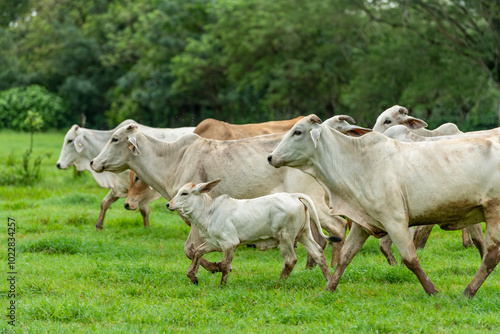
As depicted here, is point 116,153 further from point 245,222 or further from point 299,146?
point 299,146

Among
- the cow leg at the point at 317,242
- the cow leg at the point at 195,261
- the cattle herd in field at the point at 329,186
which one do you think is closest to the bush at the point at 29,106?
the cattle herd in field at the point at 329,186

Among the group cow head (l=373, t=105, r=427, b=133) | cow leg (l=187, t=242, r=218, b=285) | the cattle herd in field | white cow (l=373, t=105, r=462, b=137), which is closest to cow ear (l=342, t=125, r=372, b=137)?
the cattle herd in field

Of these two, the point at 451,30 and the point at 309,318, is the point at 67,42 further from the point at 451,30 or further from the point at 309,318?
the point at 309,318

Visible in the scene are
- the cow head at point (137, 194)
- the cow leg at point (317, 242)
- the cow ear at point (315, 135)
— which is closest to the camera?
the cow ear at point (315, 135)

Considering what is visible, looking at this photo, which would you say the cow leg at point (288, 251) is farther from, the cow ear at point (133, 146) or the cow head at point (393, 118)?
the cow head at point (393, 118)

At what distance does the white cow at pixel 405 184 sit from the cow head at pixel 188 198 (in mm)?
993

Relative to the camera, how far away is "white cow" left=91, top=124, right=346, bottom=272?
26.7 ft

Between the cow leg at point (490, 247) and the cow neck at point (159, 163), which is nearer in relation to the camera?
the cow leg at point (490, 247)

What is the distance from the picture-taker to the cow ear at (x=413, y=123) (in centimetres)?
866

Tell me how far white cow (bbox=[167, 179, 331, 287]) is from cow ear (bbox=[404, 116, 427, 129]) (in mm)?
2308

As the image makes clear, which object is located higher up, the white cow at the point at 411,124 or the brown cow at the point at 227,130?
the white cow at the point at 411,124

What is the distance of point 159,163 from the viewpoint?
8367mm

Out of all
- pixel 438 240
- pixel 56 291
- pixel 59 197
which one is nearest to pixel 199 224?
pixel 56 291

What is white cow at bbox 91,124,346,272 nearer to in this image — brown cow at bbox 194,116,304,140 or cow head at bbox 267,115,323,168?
cow head at bbox 267,115,323,168
